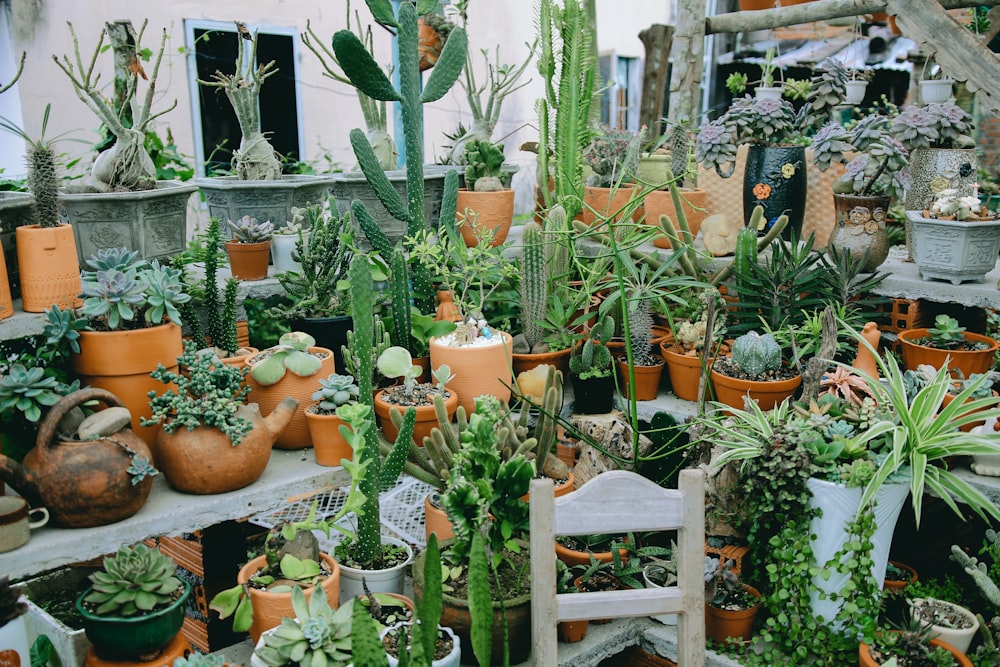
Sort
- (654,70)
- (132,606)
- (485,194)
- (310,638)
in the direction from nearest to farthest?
1. (310,638)
2. (132,606)
3. (485,194)
4. (654,70)

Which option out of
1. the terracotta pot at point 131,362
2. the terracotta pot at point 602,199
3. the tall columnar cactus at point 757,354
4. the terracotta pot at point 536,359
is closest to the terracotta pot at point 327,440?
the terracotta pot at point 131,362

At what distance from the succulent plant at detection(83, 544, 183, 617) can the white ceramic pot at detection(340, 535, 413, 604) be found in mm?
527

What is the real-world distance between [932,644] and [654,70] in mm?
3923

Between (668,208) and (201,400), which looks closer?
(201,400)

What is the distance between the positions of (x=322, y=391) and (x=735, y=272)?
179 centimetres

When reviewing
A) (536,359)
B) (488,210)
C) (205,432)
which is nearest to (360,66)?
(488,210)

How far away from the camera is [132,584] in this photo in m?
2.31

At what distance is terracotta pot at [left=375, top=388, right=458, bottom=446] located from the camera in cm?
300

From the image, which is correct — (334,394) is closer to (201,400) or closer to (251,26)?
(201,400)

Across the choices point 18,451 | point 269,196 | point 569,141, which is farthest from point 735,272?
point 18,451

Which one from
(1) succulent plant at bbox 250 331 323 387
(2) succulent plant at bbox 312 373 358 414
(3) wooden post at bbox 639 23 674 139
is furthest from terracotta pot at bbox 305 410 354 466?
(3) wooden post at bbox 639 23 674 139

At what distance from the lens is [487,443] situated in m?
2.36

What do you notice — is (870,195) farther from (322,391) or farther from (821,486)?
(322,391)

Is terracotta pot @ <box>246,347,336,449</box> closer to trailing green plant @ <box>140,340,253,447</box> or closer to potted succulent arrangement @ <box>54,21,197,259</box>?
trailing green plant @ <box>140,340,253,447</box>
